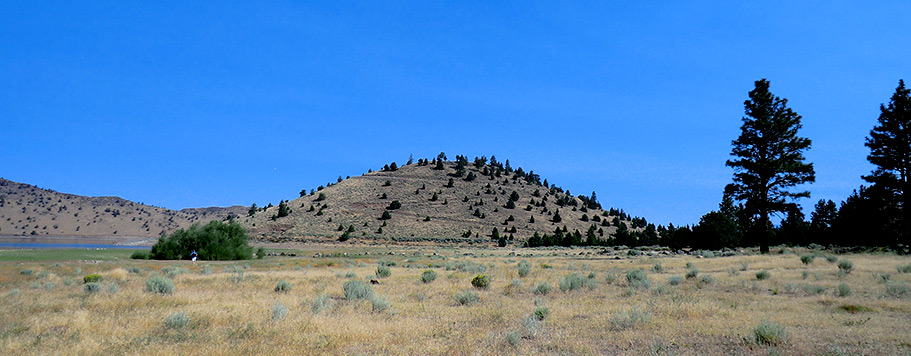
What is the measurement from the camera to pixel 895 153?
28234mm

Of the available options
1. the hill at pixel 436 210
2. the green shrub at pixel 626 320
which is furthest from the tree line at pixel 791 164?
the hill at pixel 436 210

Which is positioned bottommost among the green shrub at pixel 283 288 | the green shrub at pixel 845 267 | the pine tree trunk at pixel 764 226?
the green shrub at pixel 283 288

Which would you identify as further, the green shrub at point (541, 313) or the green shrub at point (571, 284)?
→ the green shrub at point (571, 284)

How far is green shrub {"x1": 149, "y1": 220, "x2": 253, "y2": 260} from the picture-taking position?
139 feet

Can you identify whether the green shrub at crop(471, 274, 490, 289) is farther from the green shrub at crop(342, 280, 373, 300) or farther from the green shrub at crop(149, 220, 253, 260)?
the green shrub at crop(149, 220, 253, 260)

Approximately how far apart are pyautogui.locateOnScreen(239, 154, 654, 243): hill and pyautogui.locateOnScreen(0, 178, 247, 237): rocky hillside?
54.1 meters

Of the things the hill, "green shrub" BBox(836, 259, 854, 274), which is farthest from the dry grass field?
the hill

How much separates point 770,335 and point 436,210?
109 meters

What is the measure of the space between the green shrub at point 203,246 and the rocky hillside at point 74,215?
103146 mm

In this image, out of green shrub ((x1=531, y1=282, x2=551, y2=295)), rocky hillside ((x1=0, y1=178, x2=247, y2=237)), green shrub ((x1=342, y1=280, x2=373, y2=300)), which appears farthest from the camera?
rocky hillside ((x1=0, y1=178, x2=247, y2=237))

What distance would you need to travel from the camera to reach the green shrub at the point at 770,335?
789 cm

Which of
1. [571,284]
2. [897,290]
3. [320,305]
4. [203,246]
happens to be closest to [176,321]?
[320,305]

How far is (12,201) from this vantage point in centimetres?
14638

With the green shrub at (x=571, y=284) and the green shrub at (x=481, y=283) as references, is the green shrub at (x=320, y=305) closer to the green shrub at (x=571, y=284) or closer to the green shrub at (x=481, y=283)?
the green shrub at (x=481, y=283)
